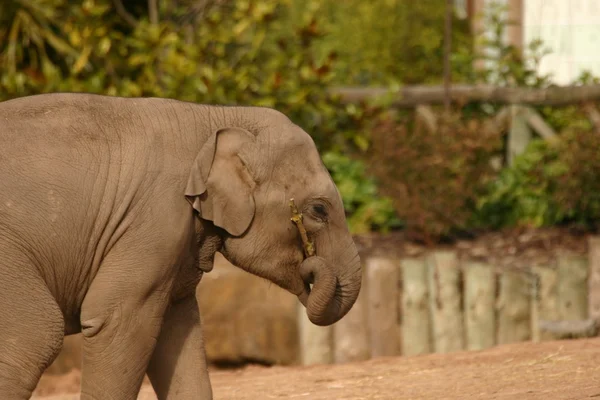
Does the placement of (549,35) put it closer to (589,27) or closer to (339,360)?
(589,27)

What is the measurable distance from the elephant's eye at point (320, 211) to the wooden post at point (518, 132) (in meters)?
6.73

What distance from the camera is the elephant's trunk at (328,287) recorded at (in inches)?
235

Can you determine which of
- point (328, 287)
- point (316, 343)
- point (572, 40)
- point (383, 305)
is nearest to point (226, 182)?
point (328, 287)

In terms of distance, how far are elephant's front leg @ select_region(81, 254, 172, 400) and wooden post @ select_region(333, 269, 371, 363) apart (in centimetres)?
474

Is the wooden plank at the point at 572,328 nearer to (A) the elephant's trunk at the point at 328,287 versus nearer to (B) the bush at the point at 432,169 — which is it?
(B) the bush at the point at 432,169

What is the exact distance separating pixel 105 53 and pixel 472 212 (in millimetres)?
4024

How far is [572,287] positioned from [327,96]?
3693 mm

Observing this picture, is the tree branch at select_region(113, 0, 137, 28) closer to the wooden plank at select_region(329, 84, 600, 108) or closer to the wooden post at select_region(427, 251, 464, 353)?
the wooden plank at select_region(329, 84, 600, 108)

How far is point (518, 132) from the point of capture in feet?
40.9

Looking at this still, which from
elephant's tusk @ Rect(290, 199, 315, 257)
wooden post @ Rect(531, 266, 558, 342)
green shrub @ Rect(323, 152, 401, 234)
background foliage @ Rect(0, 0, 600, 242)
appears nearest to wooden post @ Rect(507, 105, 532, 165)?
background foliage @ Rect(0, 0, 600, 242)

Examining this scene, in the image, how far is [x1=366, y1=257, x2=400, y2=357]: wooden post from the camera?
10211mm

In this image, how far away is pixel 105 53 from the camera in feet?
40.2

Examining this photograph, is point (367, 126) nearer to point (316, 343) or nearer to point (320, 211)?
point (316, 343)

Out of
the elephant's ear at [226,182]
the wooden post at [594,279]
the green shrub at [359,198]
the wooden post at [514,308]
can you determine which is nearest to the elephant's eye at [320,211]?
the elephant's ear at [226,182]
